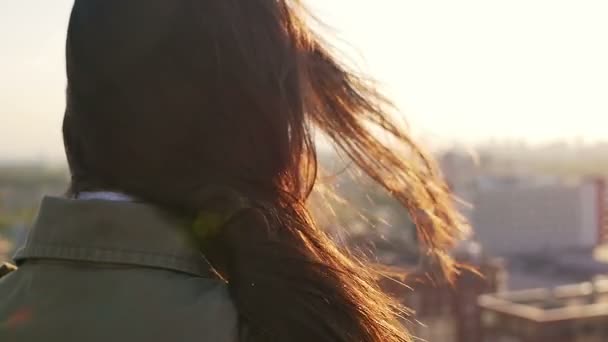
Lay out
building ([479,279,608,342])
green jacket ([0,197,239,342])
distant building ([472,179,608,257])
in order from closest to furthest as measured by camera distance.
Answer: green jacket ([0,197,239,342]) → building ([479,279,608,342]) → distant building ([472,179,608,257])

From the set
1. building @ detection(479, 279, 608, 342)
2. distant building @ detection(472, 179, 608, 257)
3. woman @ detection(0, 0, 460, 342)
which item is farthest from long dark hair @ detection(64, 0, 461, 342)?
distant building @ detection(472, 179, 608, 257)

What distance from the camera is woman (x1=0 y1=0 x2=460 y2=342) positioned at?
0.46 meters

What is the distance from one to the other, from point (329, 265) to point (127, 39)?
205mm

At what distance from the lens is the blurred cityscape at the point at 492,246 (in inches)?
30.8

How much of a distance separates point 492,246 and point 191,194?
1794 centimetres

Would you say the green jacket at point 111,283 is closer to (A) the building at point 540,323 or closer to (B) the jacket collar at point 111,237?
(B) the jacket collar at point 111,237

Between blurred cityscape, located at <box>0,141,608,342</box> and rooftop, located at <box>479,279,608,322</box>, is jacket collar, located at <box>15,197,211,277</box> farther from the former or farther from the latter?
rooftop, located at <box>479,279,608,322</box>

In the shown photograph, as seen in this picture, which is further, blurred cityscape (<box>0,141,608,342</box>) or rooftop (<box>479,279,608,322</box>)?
rooftop (<box>479,279,608,322</box>)

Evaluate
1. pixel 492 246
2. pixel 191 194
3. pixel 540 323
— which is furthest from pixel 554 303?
pixel 492 246

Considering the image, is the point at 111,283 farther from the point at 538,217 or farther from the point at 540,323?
the point at 538,217

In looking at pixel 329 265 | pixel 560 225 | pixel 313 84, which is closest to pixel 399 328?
pixel 329 265

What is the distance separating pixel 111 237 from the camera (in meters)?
0.47

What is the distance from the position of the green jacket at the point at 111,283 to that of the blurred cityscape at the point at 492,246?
0.07 metres

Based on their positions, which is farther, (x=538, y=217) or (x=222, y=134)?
(x=538, y=217)
